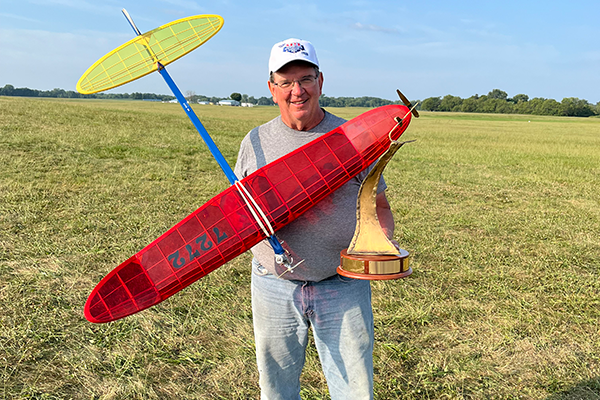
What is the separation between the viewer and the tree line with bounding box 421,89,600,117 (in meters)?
93.8

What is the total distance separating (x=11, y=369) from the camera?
3.37 m

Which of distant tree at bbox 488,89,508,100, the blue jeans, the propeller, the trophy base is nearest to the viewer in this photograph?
the trophy base

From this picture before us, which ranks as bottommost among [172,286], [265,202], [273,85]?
[172,286]

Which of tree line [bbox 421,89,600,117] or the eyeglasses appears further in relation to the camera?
tree line [bbox 421,89,600,117]

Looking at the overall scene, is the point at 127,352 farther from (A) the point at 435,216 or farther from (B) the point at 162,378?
(A) the point at 435,216

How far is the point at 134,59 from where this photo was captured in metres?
2.62

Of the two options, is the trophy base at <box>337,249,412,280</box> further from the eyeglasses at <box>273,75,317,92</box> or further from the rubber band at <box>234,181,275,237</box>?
the eyeglasses at <box>273,75,317,92</box>

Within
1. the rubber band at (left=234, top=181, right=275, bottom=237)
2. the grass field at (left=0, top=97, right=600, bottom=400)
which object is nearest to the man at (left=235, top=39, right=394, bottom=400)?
the rubber band at (left=234, top=181, right=275, bottom=237)

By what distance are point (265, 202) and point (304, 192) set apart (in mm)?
207

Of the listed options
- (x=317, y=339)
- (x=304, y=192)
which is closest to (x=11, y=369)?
(x=317, y=339)

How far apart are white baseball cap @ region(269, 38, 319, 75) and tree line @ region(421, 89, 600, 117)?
94.7 m

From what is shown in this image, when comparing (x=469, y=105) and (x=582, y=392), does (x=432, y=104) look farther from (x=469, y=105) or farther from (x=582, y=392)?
(x=582, y=392)

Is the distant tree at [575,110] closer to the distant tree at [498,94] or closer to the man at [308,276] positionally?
the distant tree at [498,94]

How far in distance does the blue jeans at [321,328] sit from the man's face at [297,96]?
84 centimetres
